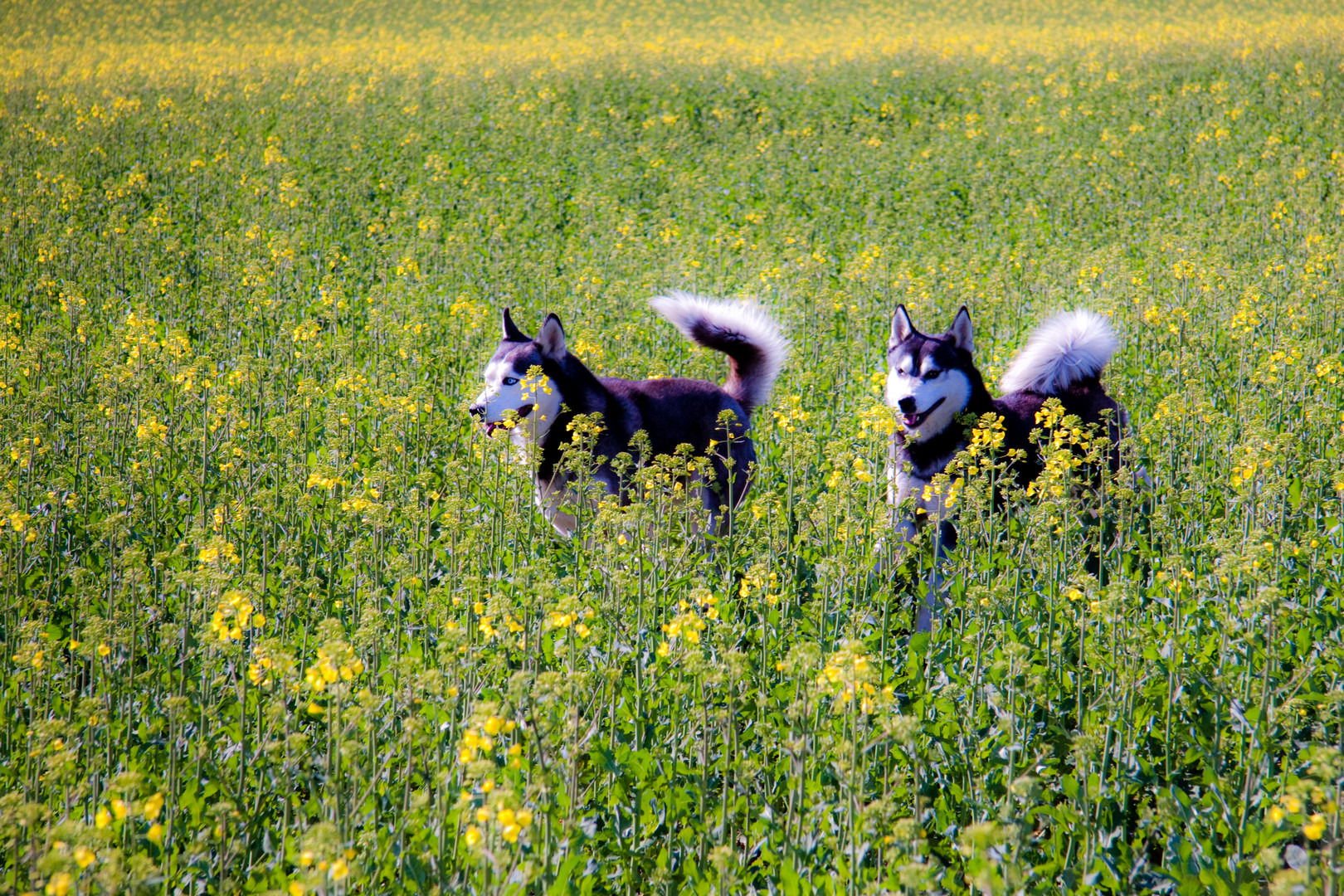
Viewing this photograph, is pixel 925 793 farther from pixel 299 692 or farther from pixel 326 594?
pixel 326 594

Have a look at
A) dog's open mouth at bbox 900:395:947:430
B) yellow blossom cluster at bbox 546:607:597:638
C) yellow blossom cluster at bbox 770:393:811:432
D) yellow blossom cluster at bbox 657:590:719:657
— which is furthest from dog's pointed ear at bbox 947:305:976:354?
yellow blossom cluster at bbox 546:607:597:638

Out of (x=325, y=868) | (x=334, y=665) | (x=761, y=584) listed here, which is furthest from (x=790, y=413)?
(x=325, y=868)

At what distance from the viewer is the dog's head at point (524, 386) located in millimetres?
4832

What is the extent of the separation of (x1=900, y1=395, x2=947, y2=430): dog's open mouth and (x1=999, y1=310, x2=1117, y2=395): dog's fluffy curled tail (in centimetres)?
78

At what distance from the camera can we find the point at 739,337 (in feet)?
18.8

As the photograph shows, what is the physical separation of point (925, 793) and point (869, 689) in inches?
29.7

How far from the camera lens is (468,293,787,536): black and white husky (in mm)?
4898

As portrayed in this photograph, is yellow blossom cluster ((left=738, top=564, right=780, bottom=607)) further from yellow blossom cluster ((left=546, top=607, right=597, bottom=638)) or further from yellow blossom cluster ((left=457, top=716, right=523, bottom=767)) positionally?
yellow blossom cluster ((left=457, top=716, right=523, bottom=767))

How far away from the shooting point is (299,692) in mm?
3426

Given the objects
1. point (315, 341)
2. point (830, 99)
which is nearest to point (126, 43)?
point (830, 99)

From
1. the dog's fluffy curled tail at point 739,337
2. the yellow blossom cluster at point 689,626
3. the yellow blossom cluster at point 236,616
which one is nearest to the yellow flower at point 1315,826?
the yellow blossom cluster at point 689,626

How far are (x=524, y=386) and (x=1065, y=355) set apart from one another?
285 cm

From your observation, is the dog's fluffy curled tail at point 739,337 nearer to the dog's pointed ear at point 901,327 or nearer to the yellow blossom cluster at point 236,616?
the dog's pointed ear at point 901,327

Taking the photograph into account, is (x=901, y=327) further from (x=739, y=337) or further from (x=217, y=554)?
(x=217, y=554)
